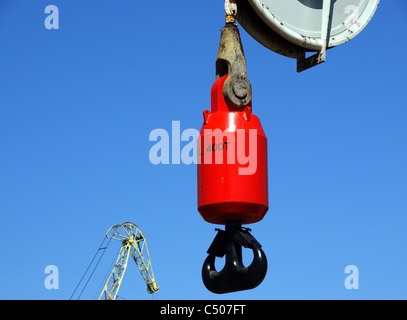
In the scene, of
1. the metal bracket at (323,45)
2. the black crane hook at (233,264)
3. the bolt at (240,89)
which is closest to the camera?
the black crane hook at (233,264)

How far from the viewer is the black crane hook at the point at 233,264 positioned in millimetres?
14078

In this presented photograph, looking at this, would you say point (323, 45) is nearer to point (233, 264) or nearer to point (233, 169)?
point (233, 169)

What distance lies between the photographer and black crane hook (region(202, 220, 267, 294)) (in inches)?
554

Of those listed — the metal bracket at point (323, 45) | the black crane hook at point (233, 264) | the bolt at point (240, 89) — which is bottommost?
the black crane hook at point (233, 264)

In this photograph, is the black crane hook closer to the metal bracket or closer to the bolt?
the bolt

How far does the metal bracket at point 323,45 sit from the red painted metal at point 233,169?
7.11ft

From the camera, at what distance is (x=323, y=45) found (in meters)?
16.4

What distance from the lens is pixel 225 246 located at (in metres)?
14.7

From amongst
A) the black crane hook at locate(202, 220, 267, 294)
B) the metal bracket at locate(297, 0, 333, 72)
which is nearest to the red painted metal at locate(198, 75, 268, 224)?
the black crane hook at locate(202, 220, 267, 294)

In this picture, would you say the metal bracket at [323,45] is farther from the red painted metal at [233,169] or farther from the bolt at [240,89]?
the red painted metal at [233,169]

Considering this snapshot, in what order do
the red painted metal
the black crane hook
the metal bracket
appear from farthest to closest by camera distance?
the metal bracket
the red painted metal
the black crane hook

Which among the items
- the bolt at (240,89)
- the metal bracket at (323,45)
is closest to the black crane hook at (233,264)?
the bolt at (240,89)

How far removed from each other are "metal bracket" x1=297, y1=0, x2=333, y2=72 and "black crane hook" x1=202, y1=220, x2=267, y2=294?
3545mm
